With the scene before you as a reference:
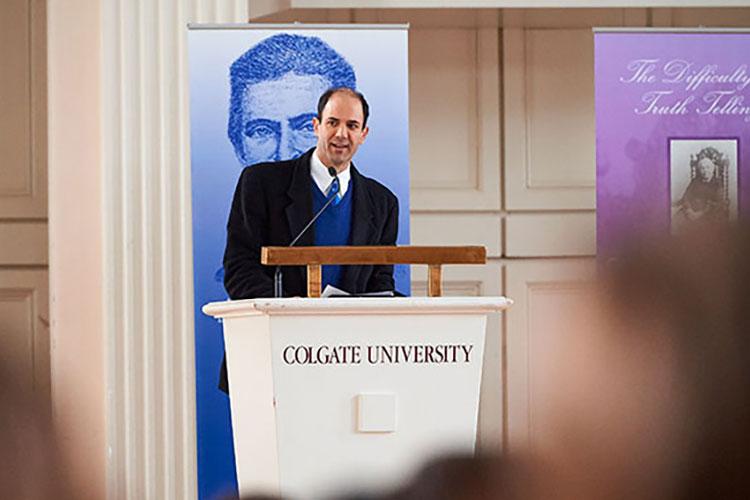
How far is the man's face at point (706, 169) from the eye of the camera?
229 inches

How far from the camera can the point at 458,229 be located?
24.6 ft

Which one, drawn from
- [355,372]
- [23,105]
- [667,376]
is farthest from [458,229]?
[667,376]

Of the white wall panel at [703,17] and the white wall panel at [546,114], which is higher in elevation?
the white wall panel at [703,17]

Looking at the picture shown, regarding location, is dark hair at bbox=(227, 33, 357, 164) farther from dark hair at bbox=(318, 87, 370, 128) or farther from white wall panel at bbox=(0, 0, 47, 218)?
white wall panel at bbox=(0, 0, 47, 218)

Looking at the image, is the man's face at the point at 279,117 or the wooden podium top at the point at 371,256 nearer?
the wooden podium top at the point at 371,256

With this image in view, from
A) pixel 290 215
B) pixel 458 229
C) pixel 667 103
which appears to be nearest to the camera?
pixel 290 215

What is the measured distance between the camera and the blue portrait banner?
543 centimetres

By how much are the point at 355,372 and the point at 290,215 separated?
165 centimetres

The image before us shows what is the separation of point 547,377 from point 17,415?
9.3 inches

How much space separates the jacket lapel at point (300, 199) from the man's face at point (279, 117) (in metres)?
0.05

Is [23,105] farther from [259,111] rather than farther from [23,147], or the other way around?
[259,111]

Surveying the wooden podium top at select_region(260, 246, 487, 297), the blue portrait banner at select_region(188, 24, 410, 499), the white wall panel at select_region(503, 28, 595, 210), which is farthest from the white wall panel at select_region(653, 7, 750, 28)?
the wooden podium top at select_region(260, 246, 487, 297)

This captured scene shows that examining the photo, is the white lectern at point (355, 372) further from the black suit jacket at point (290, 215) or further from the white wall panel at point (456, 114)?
the white wall panel at point (456, 114)

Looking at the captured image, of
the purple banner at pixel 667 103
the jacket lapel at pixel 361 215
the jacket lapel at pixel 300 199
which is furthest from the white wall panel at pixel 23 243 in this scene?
the purple banner at pixel 667 103
